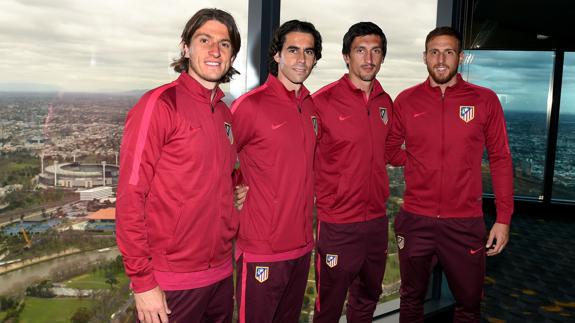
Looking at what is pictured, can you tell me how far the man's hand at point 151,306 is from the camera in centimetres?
127

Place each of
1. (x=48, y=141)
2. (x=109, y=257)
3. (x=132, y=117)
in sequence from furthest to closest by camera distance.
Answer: (x=109, y=257), (x=48, y=141), (x=132, y=117)

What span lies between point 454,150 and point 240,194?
41.9 inches

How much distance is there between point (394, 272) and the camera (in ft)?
9.96

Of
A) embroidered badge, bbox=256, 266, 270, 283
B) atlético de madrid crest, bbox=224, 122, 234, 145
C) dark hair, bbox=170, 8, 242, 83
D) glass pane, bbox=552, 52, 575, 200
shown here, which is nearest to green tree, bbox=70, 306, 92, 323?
embroidered badge, bbox=256, 266, 270, 283

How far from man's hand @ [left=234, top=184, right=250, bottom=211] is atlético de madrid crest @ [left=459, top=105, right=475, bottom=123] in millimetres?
1118

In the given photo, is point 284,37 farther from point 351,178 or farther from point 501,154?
point 501,154

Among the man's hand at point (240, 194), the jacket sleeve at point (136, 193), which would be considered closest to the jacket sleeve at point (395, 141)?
the man's hand at point (240, 194)

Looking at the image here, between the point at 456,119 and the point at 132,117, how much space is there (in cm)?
152

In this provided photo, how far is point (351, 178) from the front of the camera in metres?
2.03

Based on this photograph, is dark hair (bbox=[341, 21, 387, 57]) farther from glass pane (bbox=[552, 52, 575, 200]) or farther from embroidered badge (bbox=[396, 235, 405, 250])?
glass pane (bbox=[552, 52, 575, 200])

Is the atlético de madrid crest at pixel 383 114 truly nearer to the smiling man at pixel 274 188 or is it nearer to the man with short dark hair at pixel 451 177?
the man with short dark hair at pixel 451 177

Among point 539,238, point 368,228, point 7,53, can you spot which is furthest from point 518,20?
point 7,53

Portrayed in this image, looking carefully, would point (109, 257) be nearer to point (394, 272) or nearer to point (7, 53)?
point (7, 53)

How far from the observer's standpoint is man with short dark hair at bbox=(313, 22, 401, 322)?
2031 millimetres
